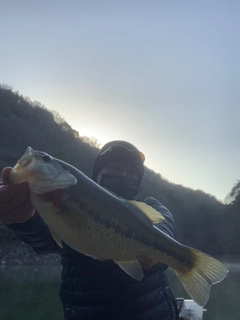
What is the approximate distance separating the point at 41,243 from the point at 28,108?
296 ft

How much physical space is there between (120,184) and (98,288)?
138 cm

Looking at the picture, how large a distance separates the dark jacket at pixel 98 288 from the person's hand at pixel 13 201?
445 mm

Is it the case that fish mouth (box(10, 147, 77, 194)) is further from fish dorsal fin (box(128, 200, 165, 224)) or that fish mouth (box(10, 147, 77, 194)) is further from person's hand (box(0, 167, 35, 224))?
fish dorsal fin (box(128, 200, 165, 224))

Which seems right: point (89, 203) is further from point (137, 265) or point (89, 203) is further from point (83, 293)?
point (83, 293)

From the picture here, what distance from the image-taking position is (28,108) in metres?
90.2

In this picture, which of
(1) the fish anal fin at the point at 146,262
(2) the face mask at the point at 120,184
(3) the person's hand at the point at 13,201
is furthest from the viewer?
(2) the face mask at the point at 120,184

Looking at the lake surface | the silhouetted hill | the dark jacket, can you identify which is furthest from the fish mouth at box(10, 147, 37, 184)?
the silhouetted hill

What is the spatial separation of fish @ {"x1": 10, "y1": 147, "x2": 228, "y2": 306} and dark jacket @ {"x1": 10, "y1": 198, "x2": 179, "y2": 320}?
40 centimetres

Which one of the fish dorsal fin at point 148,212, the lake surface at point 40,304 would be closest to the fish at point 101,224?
the fish dorsal fin at point 148,212

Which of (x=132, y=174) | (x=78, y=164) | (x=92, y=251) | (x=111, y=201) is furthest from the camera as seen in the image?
(x=78, y=164)

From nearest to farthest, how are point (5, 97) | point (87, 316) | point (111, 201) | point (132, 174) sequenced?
point (111, 201) → point (87, 316) → point (132, 174) → point (5, 97)

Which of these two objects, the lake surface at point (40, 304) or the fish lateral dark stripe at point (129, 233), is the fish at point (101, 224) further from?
the lake surface at point (40, 304)

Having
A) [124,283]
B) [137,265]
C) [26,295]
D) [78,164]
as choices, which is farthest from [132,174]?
[78,164]

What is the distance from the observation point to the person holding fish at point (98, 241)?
287 centimetres
